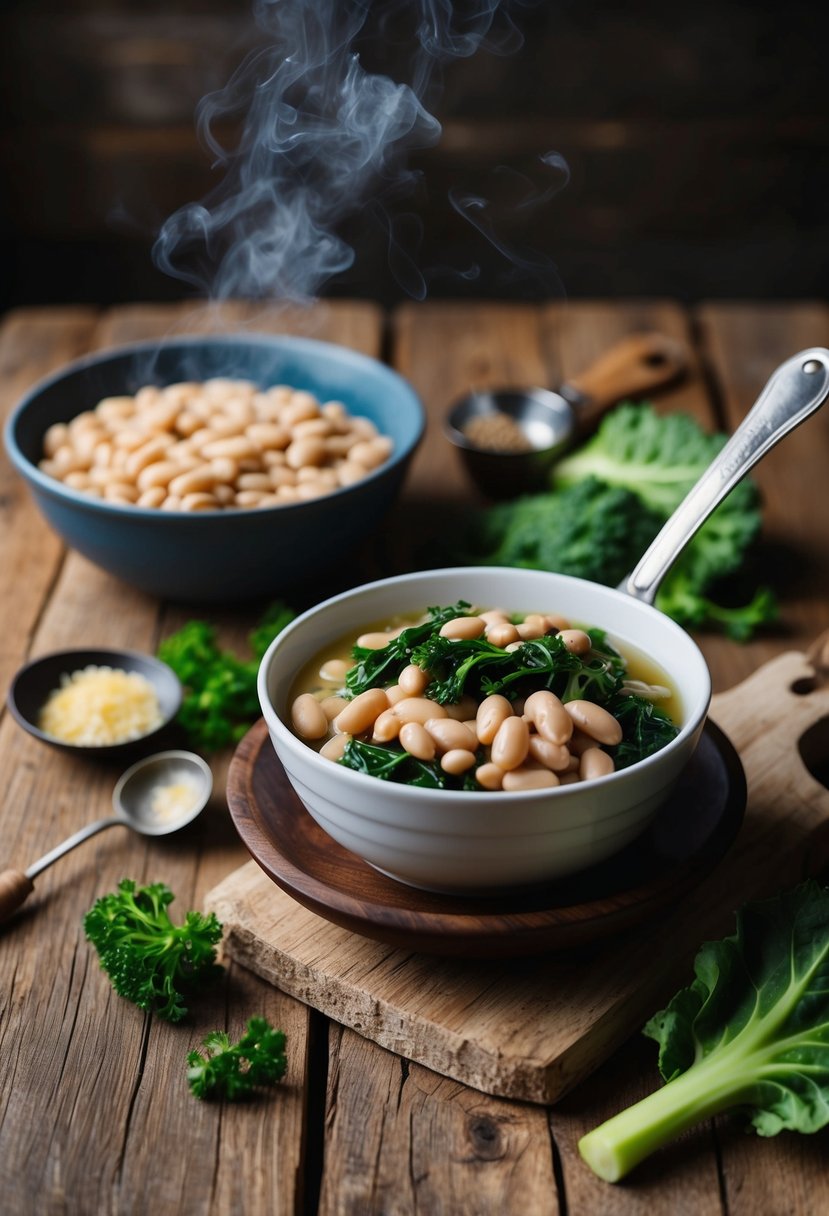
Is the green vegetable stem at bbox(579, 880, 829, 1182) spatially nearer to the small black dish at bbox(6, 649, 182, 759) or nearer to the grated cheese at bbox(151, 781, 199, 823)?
the grated cheese at bbox(151, 781, 199, 823)

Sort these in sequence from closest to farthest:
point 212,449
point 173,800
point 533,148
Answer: point 173,800, point 212,449, point 533,148

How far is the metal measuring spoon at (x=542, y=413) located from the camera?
9.70 feet

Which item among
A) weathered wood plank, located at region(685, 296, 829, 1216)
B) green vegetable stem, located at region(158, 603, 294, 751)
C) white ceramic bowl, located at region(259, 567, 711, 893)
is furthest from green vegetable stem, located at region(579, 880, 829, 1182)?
green vegetable stem, located at region(158, 603, 294, 751)

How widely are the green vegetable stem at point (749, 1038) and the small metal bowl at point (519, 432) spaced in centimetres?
154

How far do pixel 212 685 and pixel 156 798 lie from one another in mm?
245

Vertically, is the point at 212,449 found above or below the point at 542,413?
above

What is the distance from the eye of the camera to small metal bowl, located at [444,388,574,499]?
2938 millimetres

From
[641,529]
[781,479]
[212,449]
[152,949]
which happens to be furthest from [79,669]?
[781,479]

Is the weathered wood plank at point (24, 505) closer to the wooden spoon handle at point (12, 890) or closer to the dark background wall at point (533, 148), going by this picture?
the wooden spoon handle at point (12, 890)

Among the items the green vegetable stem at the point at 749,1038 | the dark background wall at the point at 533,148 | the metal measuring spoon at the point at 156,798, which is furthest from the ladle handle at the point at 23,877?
the dark background wall at the point at 533,148

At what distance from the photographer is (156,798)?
2082 millimetres

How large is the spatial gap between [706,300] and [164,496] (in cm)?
435

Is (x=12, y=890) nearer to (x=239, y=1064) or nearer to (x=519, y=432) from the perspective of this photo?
(x=239, y=1064)

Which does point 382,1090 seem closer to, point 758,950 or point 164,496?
point 758,950
